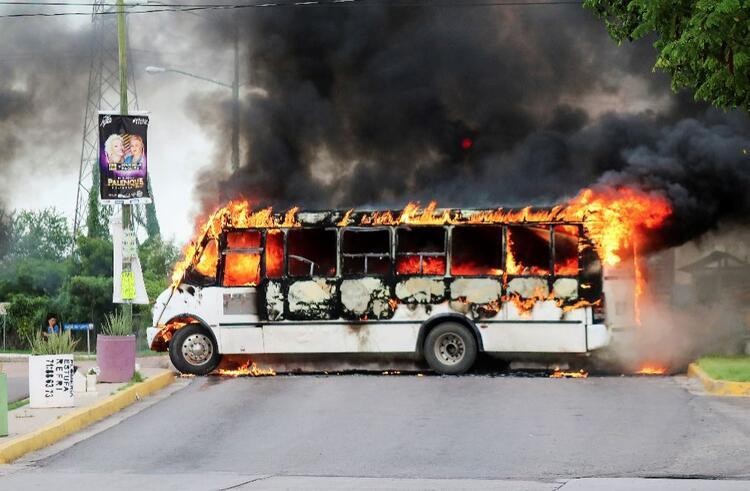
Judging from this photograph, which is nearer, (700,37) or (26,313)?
(700,37)

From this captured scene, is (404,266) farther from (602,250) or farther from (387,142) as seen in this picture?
(387,142)

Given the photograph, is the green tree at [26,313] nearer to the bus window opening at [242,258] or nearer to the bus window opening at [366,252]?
the bus window opening at [242,258]

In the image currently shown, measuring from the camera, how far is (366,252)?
1797cm

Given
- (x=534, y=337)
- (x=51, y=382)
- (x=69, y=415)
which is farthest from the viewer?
(x=534, y=337)

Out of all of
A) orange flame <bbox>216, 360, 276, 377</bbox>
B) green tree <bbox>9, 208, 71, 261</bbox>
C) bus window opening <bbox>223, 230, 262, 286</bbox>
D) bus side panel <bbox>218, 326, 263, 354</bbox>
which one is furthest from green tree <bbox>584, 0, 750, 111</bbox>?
green tree <bbox>9, 208, 71, 261</bbox>

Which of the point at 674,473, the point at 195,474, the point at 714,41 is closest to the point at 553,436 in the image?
the point at 674,473

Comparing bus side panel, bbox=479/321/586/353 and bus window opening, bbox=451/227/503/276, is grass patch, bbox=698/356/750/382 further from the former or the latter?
bus window opening, bbox=451/227/503/276

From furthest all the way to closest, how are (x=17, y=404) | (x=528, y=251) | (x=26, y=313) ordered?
(x=26, y=313) < (x=528, y=251) < (x=17, y=404)

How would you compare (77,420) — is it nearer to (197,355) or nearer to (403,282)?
(197,355)

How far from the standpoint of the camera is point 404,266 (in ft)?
58.5

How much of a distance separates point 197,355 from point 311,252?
2206 millimetres

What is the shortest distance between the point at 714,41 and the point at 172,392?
7912 millimetres

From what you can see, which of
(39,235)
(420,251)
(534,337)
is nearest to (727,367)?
(534,337)

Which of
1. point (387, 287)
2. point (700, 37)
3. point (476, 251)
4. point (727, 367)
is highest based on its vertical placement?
point (700, 37)
